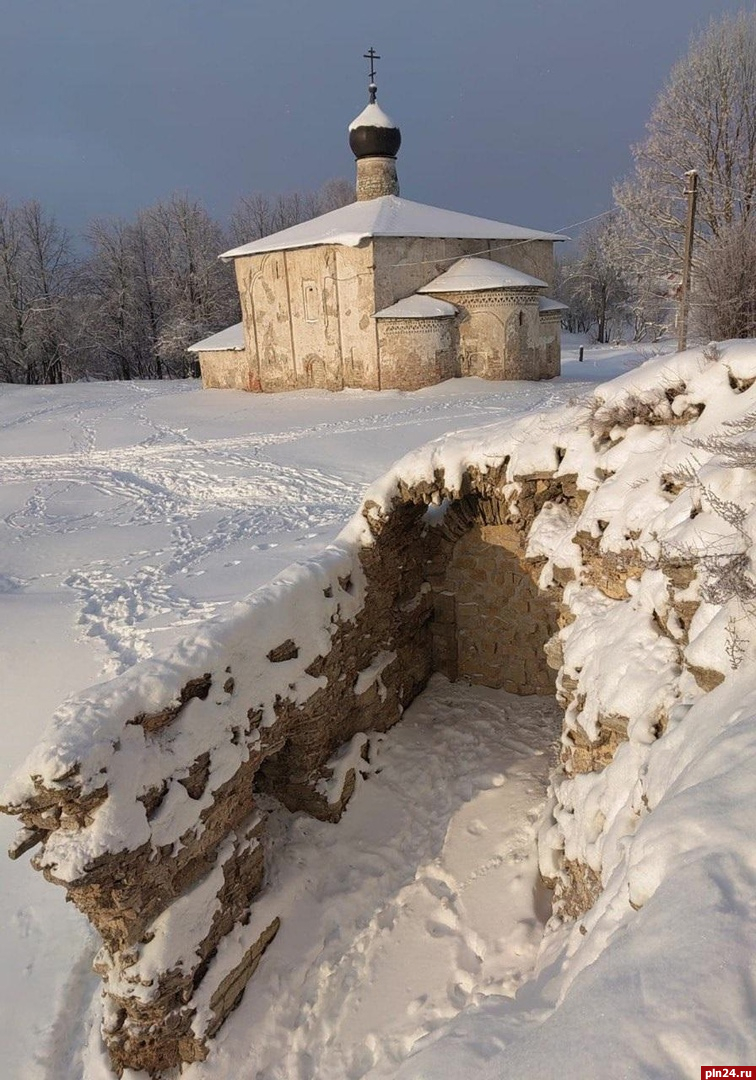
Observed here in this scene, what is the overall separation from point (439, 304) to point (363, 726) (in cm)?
1857

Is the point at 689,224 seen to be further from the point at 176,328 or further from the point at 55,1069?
the point at 176,328

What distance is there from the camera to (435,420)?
18188 mm

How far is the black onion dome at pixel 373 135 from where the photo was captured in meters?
25.0

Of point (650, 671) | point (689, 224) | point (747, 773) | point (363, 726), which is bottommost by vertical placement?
point (363, 726)

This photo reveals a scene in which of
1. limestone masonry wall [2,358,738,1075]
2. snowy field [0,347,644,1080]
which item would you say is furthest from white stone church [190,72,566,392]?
limestone masonry wall [2,358,738,1075]

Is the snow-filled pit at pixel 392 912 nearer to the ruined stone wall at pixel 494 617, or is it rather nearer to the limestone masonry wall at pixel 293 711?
the limestone masonry wall at pixel 293 711

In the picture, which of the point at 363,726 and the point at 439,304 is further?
the point at 439,304

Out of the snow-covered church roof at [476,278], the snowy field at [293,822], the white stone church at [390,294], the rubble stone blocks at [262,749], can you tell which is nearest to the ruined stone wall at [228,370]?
the white stone church at [390,294]

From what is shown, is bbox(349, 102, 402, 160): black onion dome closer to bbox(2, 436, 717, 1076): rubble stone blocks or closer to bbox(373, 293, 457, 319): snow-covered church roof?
bbox(373, 293, 457, 319): snow-covered church roof

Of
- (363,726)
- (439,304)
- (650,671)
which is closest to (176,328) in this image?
(439,304)

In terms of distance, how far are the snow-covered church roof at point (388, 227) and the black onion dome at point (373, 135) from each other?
5.52ft

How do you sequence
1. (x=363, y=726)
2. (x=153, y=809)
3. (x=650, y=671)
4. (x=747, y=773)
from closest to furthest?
(x=747, y=773) < (x=650, y=671) < (x=153, y=809) < (x=363, y=726)

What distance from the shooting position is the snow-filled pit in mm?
4762

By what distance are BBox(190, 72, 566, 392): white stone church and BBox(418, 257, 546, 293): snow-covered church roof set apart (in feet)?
0.18
